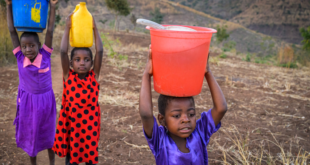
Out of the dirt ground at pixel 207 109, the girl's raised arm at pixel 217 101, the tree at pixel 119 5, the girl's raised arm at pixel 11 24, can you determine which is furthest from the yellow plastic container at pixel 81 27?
the tree at pixel 119 5

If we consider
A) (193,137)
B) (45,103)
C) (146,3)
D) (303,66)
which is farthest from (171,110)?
(146,3)

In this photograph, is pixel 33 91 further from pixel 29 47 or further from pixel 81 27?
pixel 81 27

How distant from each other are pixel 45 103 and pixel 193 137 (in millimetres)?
1440

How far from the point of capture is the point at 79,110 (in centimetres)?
201

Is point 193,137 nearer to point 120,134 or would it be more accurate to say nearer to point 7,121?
point 120,134

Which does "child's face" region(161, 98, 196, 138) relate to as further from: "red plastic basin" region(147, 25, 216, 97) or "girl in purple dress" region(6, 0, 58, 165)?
"girl in purple dress" region(6, 0, 58, 165)

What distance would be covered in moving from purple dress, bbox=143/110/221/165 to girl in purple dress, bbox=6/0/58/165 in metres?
1.26

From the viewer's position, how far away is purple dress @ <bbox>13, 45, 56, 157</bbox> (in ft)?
7.07

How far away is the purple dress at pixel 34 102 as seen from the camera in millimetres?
2156

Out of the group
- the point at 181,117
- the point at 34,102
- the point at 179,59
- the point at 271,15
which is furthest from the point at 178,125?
the point at 271,15

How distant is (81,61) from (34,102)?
0.63 meters

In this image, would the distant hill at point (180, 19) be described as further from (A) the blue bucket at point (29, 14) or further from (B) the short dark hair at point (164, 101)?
(B) the short dark hair at point (164, 101)

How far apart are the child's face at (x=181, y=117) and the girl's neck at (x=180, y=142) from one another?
0.10 m

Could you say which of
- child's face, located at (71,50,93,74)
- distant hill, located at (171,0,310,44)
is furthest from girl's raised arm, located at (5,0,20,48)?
distant hill, located at (171,0,310,44)
